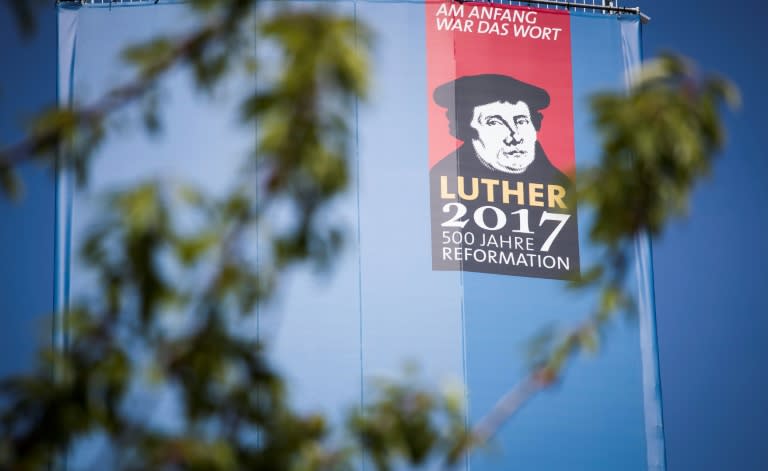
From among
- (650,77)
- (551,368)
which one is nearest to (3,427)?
(551,368)

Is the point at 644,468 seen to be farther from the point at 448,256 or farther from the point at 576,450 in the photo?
the point at 448,256

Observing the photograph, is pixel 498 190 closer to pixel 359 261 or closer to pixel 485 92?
pixel 485 92

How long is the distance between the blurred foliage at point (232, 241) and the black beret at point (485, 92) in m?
4.39

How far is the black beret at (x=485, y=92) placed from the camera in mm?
6641

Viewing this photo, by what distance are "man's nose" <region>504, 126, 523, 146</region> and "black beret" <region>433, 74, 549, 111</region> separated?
0.56 ft

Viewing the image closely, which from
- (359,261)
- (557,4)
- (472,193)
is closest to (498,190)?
(472,193)

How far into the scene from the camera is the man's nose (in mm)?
6715

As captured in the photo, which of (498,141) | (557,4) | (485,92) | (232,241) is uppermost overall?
(557,4)

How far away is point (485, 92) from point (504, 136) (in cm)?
27

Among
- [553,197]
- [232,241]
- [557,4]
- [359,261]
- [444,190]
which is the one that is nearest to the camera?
[232,241]

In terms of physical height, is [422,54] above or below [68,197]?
above

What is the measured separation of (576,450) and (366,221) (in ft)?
5.56

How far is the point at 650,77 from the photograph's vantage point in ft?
7.18

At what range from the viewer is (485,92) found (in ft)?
22.0
